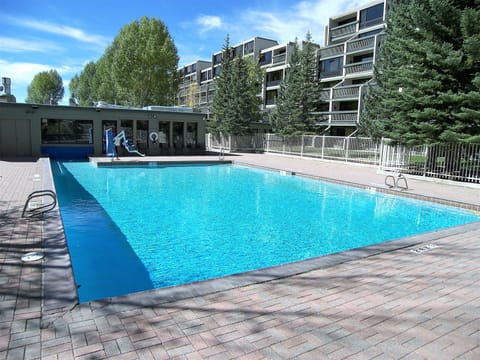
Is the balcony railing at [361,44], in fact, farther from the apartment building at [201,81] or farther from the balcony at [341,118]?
the apartment building at [201,81]

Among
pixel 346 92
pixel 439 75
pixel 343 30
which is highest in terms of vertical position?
pixel 343 30

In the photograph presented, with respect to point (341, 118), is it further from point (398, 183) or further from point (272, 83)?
point (398, 183)

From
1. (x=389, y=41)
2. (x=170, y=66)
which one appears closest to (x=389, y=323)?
(x=389, y=41)

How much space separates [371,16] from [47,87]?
55.2 meters

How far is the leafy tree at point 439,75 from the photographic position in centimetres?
1126

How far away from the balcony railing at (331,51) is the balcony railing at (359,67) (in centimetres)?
242

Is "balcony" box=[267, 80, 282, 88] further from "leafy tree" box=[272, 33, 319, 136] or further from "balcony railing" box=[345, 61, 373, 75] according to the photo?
"leafy tree" box=[272, 33, 319, 136]

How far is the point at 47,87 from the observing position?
6150 cm

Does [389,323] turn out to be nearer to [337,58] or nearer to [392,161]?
[392,161]

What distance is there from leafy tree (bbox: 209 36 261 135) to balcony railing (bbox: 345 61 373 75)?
32.5 feet

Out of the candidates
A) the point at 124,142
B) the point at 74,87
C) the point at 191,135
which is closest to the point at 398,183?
the point at 124,142

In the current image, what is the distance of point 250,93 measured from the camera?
A: 27.3m

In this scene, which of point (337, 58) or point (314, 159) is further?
point (337, 58)

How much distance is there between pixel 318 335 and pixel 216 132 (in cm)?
2765
